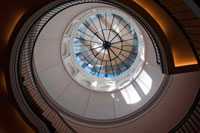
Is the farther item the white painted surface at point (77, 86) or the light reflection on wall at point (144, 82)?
the white painted surface at point (77, 86)

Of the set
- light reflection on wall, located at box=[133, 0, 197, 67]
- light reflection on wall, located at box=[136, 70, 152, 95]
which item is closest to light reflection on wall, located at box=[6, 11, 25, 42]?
light reflection on wall, located at box=[133, 0, 197, 67]

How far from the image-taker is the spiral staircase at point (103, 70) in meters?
4.97

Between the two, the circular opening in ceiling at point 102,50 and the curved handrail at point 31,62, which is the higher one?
the circular opening in ceiling at point 102,50

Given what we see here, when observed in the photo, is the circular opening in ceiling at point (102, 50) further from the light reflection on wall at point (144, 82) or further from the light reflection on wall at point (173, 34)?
the light reflection on wall at point (173, 34)

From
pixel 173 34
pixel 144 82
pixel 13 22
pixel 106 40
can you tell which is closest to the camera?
pixel 173 34

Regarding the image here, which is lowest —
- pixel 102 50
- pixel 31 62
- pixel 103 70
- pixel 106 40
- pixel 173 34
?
pixel 31 62

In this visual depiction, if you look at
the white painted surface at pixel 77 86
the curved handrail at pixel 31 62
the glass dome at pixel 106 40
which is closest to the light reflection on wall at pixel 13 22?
the curved handrail at pixel 31 62

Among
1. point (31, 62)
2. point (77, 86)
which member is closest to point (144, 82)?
point (77, 86)

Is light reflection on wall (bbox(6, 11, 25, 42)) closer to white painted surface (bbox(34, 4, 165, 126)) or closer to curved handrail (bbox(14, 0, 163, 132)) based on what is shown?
curved handrail (bbox(14, 0, 163, 132))

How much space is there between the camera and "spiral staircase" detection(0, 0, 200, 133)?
4.97 meters

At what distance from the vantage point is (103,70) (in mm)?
13320

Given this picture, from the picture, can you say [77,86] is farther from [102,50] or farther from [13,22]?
[13,22]

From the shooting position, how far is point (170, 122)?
340 inches

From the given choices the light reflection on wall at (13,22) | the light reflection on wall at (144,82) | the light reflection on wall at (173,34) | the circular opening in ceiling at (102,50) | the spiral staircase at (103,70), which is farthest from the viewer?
the circular opening in ceiling at (102,50)
